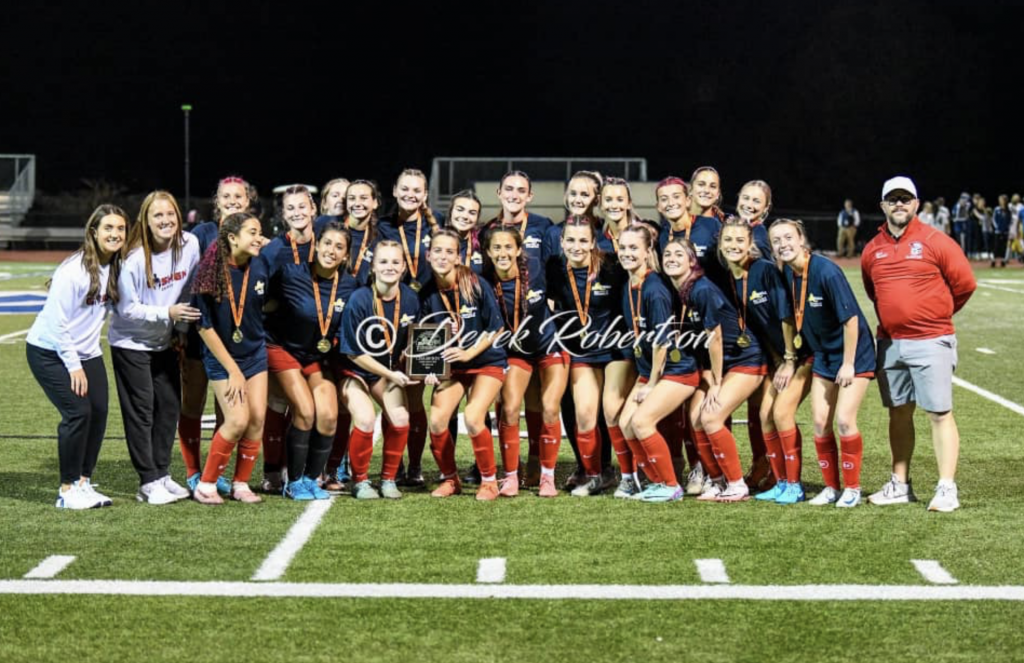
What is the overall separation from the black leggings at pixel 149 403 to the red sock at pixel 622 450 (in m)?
2.06

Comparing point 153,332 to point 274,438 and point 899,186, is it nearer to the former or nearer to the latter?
point 274,438

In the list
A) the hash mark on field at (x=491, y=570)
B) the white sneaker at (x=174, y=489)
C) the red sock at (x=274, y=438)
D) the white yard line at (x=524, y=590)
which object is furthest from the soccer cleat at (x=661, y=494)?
the white sneaker at (x=174, y=489)

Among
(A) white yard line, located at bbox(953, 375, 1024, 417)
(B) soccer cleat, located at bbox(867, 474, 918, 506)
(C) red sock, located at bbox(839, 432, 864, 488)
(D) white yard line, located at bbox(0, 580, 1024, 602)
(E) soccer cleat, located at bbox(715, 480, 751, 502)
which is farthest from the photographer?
(A) white yard line, located at bbox(953, 375, 1024, 417)

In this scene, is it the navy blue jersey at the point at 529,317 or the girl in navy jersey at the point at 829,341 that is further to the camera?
the navy blue jersey at the point at 529,317

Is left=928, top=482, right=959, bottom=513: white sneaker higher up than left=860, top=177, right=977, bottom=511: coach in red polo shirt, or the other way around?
left=860, top=177, right=977, bottom=511: coach in red polo shirt

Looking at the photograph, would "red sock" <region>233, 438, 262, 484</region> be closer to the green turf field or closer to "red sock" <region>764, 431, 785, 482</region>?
the green turf field

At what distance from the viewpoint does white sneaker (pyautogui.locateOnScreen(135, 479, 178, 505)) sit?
6410 mm

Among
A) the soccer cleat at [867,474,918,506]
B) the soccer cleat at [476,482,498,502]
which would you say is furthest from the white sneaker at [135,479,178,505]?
the soccer cleat at [867,474,918,506]

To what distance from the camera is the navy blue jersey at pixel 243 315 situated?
621cm

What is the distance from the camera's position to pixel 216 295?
20.3 ft

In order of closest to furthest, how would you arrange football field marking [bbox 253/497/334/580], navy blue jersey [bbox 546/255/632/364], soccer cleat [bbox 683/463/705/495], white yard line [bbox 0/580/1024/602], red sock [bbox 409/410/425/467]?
white yard line [bbox 0/580/1024/602]
football field marking [bbox 253/497/334/580]
navy blue jersey [bbox 546/255/632/364]
soccer cleat [bbox 683/463/705/495]
red sock [bbox 409/410/425/467]

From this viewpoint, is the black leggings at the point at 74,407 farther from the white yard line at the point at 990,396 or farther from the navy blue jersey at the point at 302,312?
the white yard line at the point at 990,396

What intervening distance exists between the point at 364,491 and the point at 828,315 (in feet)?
7.51

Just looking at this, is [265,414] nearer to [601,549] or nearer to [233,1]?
[601,549]
